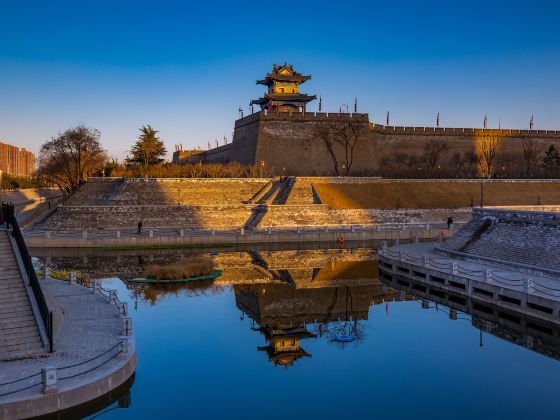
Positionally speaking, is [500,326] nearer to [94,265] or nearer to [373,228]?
[94,265]

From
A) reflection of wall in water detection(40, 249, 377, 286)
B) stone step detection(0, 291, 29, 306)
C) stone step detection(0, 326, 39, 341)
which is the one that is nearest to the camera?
stone step detection(0, 326, 39, 341)

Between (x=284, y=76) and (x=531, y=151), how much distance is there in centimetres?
2531

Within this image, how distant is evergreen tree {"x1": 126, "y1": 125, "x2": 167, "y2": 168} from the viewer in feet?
166

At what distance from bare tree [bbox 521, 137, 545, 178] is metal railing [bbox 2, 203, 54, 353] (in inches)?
1987

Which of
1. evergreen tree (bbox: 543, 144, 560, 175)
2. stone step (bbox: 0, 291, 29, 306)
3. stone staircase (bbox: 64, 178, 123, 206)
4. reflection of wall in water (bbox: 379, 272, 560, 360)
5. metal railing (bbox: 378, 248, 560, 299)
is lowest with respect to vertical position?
reflection of wall in water (bbox: 379, 272, 560, 360)

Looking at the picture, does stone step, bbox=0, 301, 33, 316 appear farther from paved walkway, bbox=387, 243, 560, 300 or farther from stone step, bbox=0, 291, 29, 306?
paved walkway, bbox=387, 243, 560, 300

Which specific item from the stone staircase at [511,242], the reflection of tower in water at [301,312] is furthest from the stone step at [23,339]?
the stone staircase at [511,242]

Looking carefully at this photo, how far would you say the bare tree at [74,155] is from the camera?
48.7 meters

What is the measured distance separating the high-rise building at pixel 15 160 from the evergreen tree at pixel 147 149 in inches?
2261

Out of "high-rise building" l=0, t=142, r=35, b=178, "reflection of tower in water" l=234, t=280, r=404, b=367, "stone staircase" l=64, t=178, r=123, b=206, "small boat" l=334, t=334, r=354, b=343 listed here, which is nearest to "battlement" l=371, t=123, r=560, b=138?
"stone staircase" l=64, t=178, r=123, b=206

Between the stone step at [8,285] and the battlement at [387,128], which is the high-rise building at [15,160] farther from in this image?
the stone step at [8,285]

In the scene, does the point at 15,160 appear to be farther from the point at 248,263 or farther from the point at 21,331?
the point at 21,331

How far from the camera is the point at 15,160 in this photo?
122500 mm

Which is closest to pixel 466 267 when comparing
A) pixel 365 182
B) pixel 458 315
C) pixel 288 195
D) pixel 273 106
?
pixel 458 315
